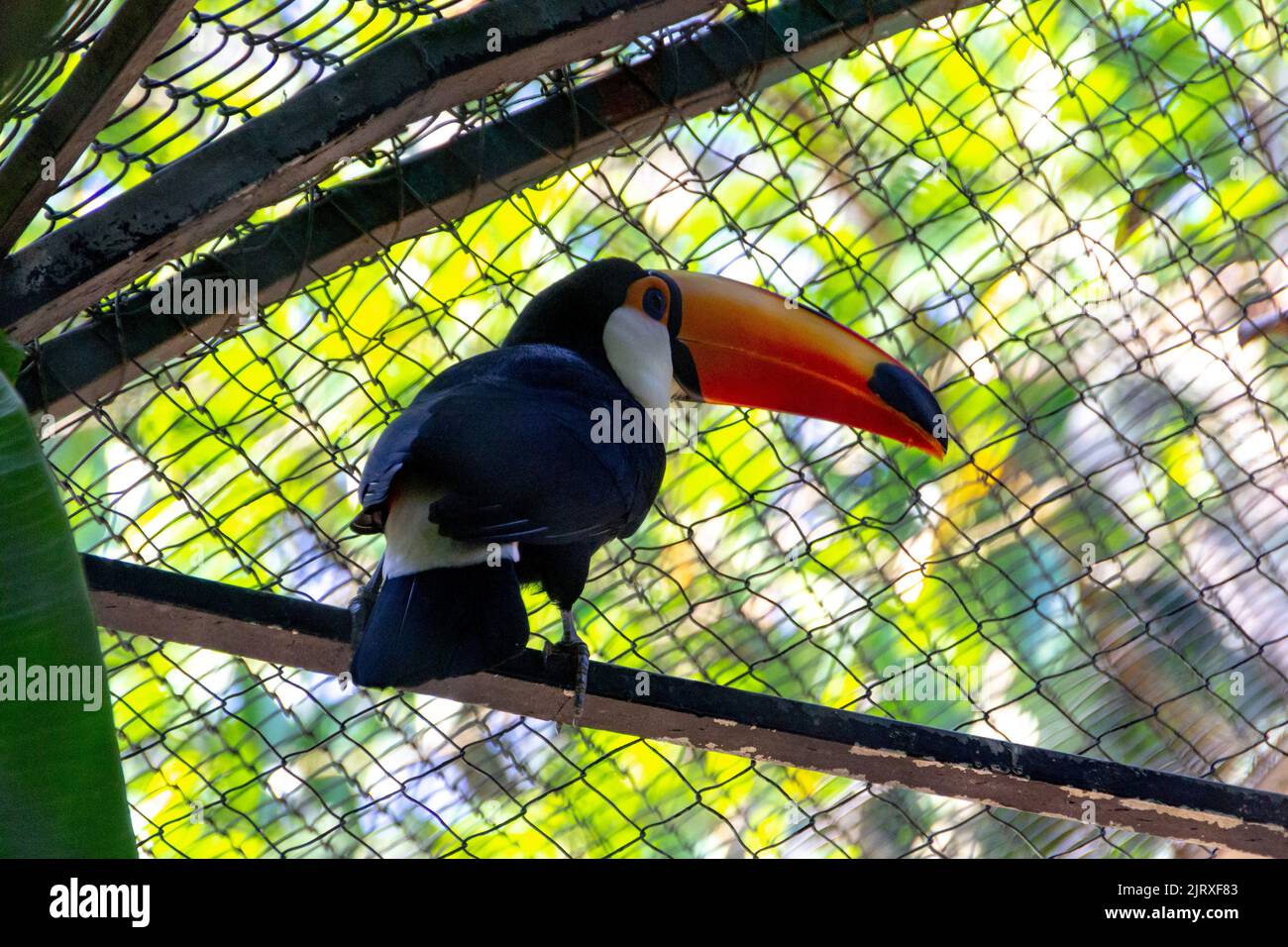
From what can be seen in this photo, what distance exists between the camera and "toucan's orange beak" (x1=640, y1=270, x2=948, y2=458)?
211 cm

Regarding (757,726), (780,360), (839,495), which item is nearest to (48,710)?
(757,726)

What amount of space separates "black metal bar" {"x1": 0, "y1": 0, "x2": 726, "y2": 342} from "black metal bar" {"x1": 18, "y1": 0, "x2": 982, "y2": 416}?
148 mm

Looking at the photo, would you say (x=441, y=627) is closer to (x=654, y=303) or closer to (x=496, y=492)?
(x=496, y=492)

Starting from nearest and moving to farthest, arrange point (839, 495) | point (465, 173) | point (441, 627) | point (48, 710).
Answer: point (48, 710), point (441, 627), point (465, 173), point (839, 495)

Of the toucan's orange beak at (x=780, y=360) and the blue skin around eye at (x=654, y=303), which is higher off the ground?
the blue skin around eye at (x=654, y=303)

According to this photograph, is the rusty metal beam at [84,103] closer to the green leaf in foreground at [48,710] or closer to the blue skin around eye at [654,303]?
the green leaf in foreground at [48,710]

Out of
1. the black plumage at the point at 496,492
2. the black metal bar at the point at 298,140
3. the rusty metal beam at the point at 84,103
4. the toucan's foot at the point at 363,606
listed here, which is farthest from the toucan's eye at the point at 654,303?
the rusty metal beam at the point at 84,103

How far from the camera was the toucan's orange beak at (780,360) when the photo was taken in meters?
2.11

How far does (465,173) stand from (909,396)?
0.78m

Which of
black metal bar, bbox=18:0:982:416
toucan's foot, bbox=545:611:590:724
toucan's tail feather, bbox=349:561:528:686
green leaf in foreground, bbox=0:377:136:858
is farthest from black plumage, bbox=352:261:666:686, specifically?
green leaf in foreground, bbox=0:377:136:858

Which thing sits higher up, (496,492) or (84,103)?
(84,103)

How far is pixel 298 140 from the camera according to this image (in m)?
1.50

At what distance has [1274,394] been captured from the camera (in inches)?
125

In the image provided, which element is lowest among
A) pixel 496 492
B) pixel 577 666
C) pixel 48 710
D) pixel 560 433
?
pixel 48 710
